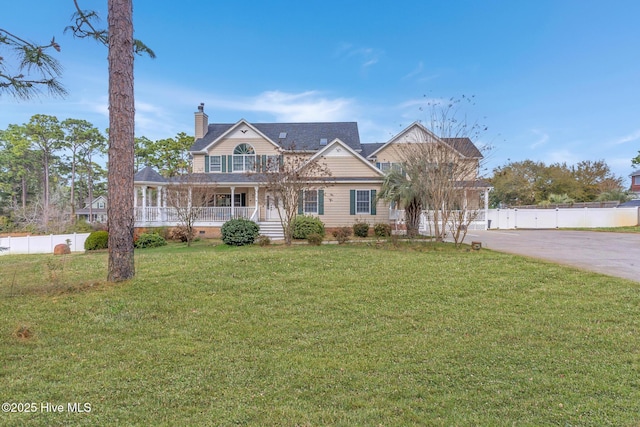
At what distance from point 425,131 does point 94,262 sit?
11802 mm

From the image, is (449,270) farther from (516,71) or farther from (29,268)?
(516,71)

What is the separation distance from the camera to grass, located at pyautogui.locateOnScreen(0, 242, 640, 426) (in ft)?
8.85

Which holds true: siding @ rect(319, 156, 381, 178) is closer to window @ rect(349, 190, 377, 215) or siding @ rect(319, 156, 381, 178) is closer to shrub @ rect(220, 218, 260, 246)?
window @ rect(349, 190, 377, 215)

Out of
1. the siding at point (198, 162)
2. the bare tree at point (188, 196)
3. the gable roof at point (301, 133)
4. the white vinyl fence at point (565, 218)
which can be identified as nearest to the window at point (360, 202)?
the gable roof at point (301, 133)

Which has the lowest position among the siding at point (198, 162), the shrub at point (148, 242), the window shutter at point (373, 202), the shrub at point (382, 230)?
the shrub at point (148, 242)

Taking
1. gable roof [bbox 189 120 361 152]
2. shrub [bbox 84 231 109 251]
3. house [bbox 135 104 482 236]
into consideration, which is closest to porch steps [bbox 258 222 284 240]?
house [bbox 135 104 482 236]

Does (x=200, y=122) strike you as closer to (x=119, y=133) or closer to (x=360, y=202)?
(x=360, y=202)

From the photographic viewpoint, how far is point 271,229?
18.2 metres

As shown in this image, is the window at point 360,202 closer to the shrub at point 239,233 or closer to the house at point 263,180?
the house at point 263,180

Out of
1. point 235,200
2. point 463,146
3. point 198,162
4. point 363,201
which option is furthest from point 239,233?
point 198,162

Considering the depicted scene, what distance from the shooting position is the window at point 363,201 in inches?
754

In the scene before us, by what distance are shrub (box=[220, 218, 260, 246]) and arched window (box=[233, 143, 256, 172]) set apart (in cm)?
901

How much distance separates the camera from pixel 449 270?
751cm

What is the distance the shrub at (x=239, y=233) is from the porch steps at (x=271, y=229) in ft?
12.0
